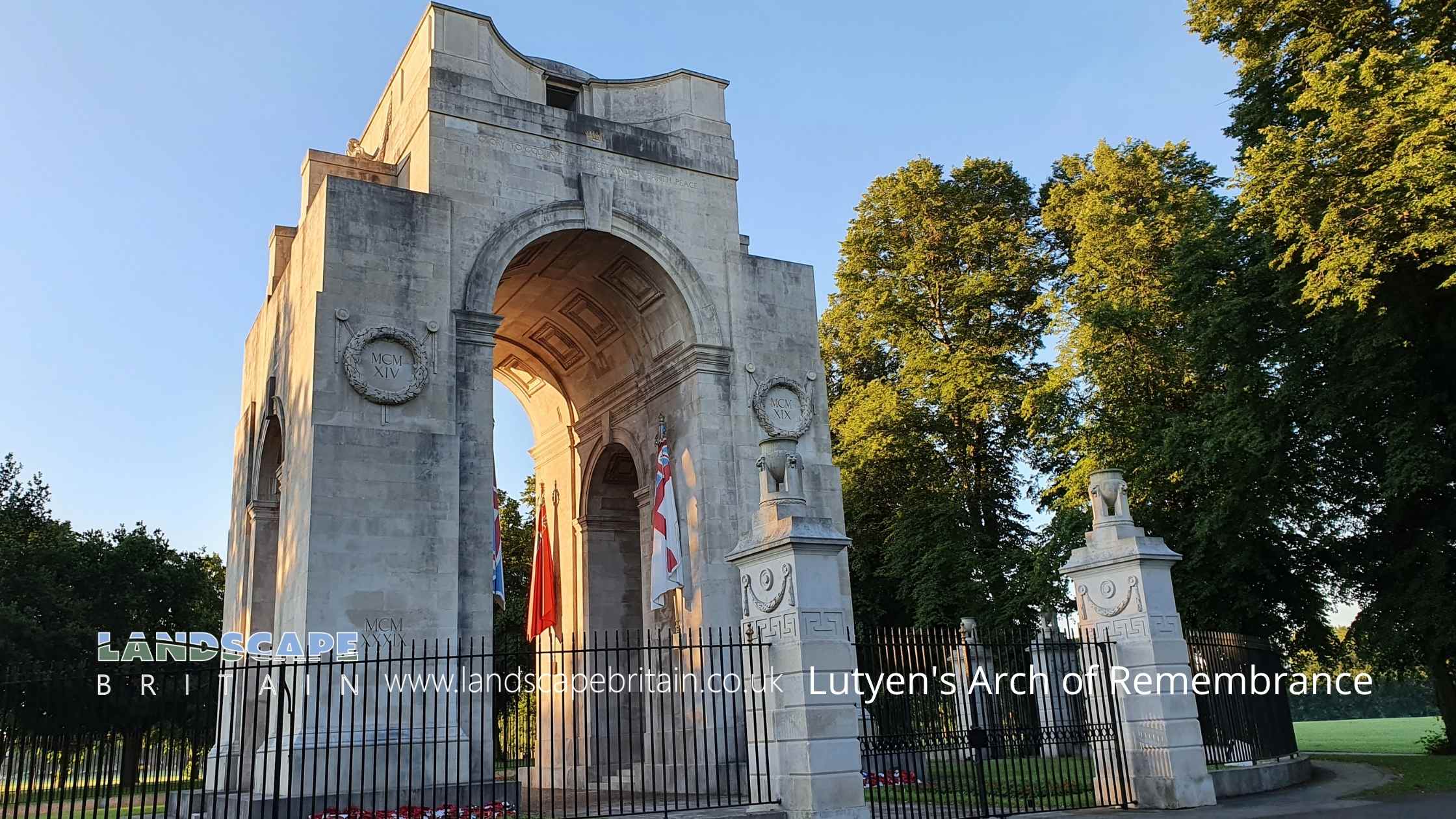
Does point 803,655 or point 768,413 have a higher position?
point 768,413

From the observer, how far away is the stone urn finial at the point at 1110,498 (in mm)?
13797

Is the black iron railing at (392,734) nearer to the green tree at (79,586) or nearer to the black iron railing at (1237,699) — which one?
the black iron railing at (1237,699)

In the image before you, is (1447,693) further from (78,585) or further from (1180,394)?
(78,585)

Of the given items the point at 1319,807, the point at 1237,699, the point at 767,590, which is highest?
the point at 767,590

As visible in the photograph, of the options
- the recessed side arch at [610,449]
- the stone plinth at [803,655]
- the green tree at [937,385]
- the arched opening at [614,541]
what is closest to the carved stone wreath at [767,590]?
the stone plinth at [803,655]

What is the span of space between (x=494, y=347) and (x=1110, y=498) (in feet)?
39.6

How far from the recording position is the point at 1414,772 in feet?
55.0

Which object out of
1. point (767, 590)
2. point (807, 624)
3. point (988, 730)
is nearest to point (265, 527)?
point (767, 590)

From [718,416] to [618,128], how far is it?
6.23m

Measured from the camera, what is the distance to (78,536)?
3791 centimetres

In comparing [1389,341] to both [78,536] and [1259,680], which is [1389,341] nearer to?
[1259,680]

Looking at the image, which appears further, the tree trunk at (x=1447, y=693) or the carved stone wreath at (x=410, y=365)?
the tree trunk at (x=1447, y=693)

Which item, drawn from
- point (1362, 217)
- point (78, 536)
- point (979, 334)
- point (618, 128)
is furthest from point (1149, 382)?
point (78, 536)

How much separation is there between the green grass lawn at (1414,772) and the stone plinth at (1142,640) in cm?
291
